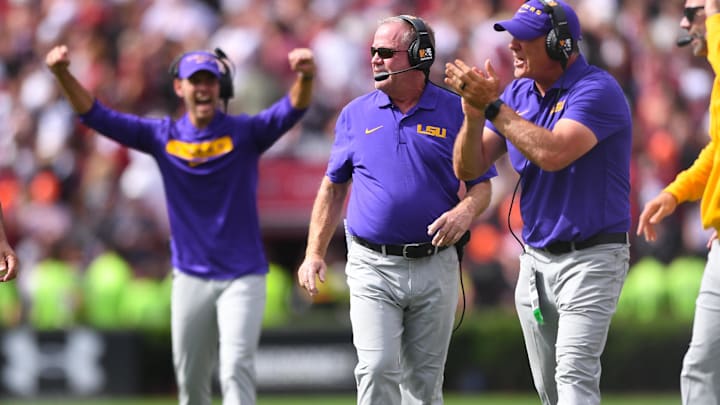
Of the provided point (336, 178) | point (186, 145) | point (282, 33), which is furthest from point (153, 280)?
point (336, 178)

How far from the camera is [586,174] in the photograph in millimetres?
7680

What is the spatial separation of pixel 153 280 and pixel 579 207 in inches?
357

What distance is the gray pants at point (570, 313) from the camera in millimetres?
7496

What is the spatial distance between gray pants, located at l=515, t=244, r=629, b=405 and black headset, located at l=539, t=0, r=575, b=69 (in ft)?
3.36

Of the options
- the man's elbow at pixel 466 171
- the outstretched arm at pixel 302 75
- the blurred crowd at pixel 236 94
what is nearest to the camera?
the man's elbow at pixel 466 171

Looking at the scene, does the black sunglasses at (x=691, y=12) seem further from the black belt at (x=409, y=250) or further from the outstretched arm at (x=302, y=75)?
the outstretched arm at (x=302, y=75)

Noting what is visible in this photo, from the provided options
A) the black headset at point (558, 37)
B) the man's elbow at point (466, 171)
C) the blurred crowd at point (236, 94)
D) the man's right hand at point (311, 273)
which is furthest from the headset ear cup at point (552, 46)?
the blurred crowd at point (236, 94)

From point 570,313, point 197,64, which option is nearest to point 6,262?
point 197,64

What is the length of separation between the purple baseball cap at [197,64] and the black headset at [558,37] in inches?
117

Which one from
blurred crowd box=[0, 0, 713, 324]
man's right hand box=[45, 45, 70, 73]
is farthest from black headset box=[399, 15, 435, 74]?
blurred crowd box=[0, 0, 713, 324]

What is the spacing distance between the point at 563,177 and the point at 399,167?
92cm

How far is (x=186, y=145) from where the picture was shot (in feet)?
32.7

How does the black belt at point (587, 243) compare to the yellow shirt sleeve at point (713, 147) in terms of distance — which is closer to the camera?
the black belt at point (587, 243)

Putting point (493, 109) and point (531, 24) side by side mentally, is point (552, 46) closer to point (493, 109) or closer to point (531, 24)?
point (531, 24)
